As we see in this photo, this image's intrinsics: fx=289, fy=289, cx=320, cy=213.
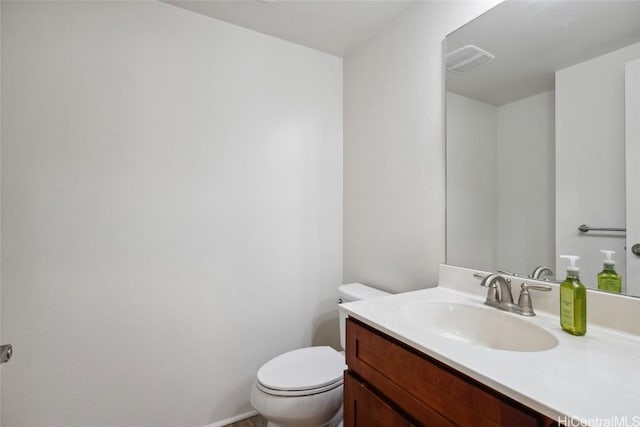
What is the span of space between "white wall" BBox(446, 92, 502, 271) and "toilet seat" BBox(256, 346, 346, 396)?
0.75 meters

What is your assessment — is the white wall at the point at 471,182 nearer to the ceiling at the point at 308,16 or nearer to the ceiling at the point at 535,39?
the ceiling at the point at 535,39

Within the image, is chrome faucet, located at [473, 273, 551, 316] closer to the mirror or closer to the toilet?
the mirror

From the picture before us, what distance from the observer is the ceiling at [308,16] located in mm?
1496

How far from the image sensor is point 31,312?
1.27 meters

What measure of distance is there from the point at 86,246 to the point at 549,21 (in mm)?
2115


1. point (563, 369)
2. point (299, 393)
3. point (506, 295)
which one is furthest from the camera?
point (299, 393)

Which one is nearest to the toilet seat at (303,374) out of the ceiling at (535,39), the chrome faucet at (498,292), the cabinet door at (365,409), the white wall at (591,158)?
the cabinet door at (365,409)

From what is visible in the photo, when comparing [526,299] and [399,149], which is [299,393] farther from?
[399,149]

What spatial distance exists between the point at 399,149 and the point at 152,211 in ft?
4.40

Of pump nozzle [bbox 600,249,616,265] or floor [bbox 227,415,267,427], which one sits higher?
pump nozzle [bbox 600,249,616,265]

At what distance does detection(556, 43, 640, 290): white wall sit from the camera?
2.80 feet

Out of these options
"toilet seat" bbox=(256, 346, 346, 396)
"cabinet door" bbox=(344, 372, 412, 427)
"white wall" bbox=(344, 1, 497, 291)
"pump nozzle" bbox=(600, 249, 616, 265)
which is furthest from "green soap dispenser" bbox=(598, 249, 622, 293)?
"toilet seat" bbox=(256, 346, 346, 396)

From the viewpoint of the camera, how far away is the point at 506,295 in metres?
1.01

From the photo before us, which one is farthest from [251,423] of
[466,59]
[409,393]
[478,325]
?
[466,59]
